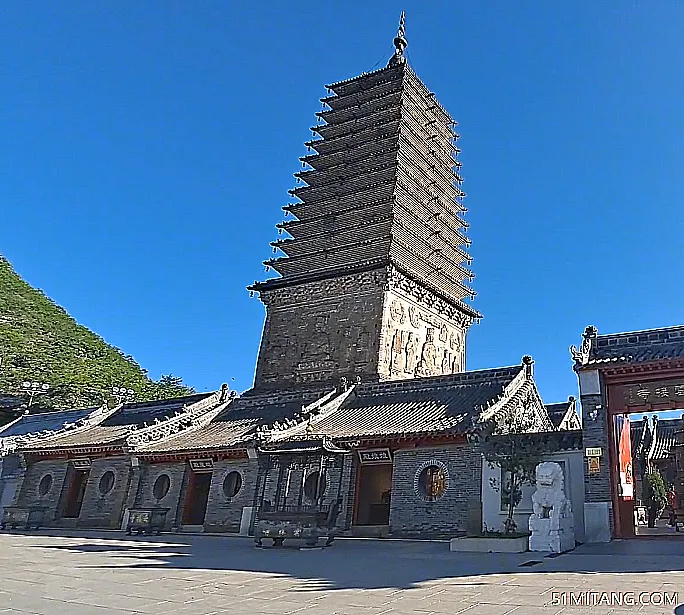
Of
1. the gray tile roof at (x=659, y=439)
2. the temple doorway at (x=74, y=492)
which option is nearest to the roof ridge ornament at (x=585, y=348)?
the gray tile roof at (x=659, y=439)

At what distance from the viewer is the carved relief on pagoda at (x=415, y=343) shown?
27644 mm

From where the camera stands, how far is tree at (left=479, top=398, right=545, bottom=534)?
1477cm

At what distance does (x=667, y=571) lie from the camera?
8.67m


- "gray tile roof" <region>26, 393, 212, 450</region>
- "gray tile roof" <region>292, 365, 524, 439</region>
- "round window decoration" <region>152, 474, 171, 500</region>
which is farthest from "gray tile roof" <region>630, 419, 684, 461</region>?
"round window decoration" <region>152, 474, 171, 500</region>

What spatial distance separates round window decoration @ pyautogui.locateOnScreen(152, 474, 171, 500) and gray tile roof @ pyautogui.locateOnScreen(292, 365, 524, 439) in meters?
6.33

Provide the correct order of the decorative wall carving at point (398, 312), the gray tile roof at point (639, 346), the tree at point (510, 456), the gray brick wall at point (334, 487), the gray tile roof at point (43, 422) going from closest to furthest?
the tree at point (510, 456), the gray tile roof at point (639, 346), the gray brick wall at point (334, 487), the decorative wall carving at point (398, 312), the gray tile roof at point (43, 422)

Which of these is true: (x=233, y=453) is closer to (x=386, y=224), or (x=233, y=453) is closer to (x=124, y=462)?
(x=124, y=462)

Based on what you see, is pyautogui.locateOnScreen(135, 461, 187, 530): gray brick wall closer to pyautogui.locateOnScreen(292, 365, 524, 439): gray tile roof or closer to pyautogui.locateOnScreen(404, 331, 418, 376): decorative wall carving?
pyautogui.locateOnScreen(292, 365, 524, 439): gray tile roof

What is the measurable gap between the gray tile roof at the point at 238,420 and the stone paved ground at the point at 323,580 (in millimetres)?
9182

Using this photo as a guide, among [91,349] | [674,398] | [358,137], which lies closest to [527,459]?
[674,398]

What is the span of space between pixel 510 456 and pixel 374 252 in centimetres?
1575

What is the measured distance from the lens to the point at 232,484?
21.4 m

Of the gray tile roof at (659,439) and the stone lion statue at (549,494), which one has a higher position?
the gray tile roof at (659,439)

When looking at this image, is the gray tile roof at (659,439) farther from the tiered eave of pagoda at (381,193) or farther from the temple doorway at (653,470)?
the tiered eave of pagoda at (381,193)
